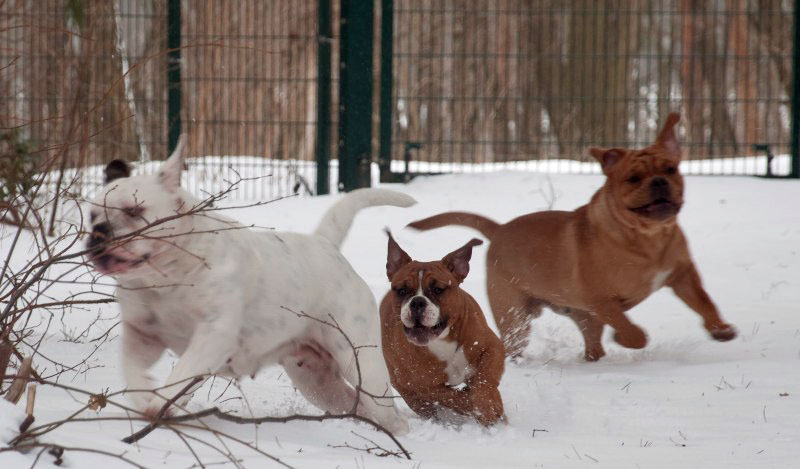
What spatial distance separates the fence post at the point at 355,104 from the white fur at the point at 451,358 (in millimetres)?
5639

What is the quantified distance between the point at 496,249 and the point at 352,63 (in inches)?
178

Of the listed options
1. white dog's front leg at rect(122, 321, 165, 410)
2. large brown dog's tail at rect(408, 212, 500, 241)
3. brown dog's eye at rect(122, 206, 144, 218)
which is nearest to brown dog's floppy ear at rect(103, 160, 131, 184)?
brown dog's eye at rect(122, 206, 144, 218)

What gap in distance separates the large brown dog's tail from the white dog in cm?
159

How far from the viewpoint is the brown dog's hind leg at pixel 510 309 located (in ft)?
19.7

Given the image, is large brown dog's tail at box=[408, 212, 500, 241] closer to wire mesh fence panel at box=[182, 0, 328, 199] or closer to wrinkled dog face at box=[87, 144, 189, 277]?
wrinkled dog face at box=[87, 144, 189, 277]

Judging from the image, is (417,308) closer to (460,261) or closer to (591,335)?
(460,261)

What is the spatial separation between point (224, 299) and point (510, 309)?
2662 millimetres

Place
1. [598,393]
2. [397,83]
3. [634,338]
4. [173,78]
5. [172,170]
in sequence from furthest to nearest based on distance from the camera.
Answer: [397,83], [173,78], [634,338], [598,393], [172,170]

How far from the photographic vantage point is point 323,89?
10359mm

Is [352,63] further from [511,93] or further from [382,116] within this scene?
[511,93]

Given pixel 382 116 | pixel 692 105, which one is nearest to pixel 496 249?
pixel 382 116

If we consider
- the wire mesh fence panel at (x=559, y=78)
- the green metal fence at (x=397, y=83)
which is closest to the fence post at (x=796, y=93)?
the green metal fence at (x=397, y=83)

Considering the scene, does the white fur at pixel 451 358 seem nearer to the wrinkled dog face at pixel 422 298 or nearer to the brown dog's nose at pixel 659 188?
the wrinkled dog face at pixel 422 298

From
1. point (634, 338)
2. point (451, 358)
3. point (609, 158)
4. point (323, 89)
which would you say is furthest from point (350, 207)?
point (323, 89)
